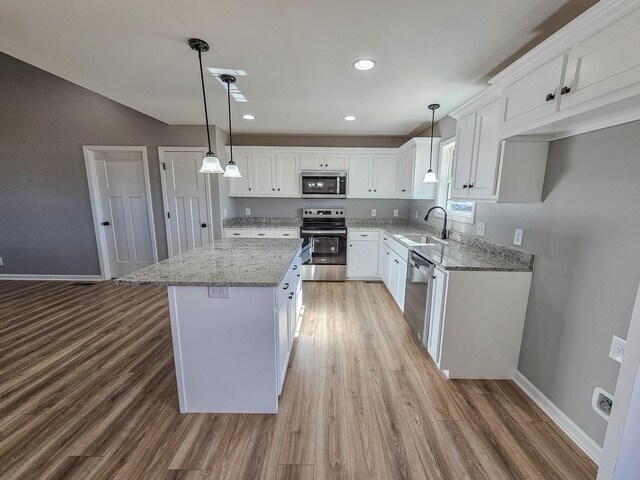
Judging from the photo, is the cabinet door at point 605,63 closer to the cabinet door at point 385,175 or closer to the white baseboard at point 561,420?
the white baseboard at point 561,420

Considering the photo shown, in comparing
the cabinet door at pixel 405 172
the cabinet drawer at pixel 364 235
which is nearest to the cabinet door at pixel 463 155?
the cabinet door at pixel 405 172

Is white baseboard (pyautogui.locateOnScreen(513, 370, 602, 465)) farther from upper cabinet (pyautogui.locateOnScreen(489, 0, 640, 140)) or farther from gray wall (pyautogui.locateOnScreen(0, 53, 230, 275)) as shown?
gray wall (pyautogui.locateOnScreen(0, 53, 230, 275))

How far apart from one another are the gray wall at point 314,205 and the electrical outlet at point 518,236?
2614 mm

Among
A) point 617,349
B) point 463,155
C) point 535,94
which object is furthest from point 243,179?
point 617,349

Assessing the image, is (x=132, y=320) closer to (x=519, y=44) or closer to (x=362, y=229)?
(x=362, y=229)

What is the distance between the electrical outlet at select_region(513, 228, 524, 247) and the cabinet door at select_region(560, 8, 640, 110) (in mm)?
955

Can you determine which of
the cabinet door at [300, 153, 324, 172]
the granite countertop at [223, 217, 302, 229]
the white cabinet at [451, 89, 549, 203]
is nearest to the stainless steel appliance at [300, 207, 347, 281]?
the granite countertop at [223, 217, 302, 229]

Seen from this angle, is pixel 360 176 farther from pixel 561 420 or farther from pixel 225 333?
pixel 561 420

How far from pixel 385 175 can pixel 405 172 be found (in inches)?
13.1

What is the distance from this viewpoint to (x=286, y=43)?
1.71 m

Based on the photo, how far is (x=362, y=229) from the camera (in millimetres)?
3938

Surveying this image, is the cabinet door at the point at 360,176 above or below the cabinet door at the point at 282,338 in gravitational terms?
above

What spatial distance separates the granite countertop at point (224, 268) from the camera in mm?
1420

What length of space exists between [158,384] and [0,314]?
271 centimetres
